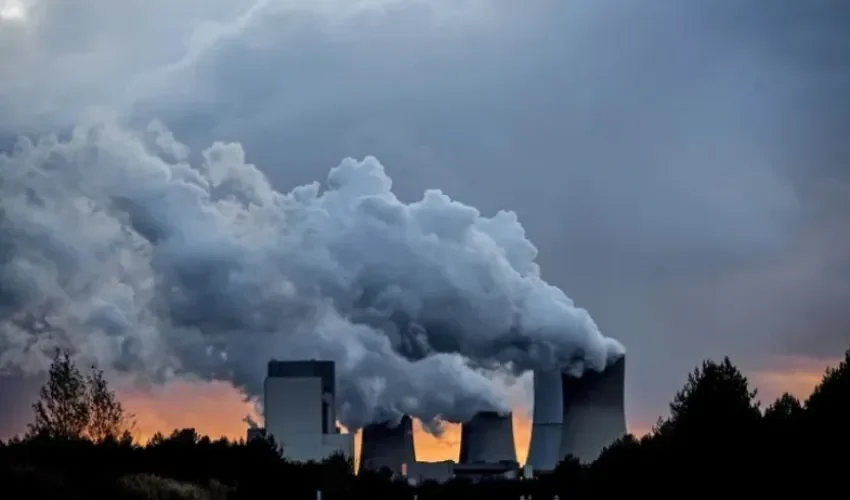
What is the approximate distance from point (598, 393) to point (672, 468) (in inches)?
1700

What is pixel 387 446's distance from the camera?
117m

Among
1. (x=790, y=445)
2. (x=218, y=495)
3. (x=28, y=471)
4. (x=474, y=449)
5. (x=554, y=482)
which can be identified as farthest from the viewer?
(x=474, y=449)

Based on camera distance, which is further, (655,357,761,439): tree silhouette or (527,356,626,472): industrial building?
(527,356,626,472): industrial building

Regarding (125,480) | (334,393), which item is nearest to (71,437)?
(125,480)

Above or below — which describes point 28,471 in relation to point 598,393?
below

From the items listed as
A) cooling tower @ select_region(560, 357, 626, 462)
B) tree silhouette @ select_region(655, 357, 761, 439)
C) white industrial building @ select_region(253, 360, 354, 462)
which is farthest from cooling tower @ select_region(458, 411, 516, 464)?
tree silhouette @ select_region(655, 357, 761, 439)

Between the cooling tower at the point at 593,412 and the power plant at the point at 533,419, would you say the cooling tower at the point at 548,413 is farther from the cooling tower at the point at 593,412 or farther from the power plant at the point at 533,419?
the cooling tower at the point at 593,412

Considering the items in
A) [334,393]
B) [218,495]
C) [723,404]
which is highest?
[334,393]

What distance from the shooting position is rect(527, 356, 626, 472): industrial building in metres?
89.9

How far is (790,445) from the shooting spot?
132 feet

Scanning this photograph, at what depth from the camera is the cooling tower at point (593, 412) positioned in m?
89.8

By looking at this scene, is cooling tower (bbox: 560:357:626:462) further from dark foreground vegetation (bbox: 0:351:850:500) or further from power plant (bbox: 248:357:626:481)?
dark foreground vegetation (bbox: 0:351:850:500)

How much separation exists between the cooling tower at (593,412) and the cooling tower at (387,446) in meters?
25.4

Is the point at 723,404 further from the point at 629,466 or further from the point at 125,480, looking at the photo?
the point at 125,480
